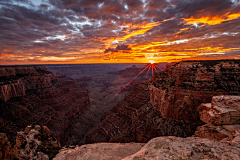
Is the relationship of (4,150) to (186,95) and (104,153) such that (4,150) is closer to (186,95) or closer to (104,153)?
(104,153)

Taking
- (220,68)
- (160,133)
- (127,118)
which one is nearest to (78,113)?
(127,118)

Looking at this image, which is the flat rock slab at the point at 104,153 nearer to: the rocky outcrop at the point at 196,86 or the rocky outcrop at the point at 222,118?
the rocky outcrop at the point at 222,118

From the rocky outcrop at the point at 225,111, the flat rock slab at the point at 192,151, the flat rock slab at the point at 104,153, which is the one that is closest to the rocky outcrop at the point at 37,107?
the flat rock slab at the point at 104,153

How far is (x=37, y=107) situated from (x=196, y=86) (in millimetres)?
61903

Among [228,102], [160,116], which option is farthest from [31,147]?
[160,116]

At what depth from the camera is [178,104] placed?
23391 millimetres

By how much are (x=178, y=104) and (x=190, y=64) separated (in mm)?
9633

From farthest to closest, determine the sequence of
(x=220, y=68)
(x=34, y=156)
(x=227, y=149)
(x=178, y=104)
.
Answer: (x=178, y=104) < (x=220, y=68) < (x=34, y=156) < (x=227, y=149)

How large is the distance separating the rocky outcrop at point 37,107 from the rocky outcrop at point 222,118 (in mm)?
45928

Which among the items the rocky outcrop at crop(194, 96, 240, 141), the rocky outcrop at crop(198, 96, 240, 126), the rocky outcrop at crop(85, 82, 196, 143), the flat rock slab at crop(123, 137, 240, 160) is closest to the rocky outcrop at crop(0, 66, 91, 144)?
the rocky outcrop at crop(85, 82, 196, 143)

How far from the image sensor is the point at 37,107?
49.7 metres

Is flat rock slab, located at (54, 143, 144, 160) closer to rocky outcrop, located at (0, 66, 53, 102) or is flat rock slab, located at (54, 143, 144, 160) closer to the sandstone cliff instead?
the sandstone cliff

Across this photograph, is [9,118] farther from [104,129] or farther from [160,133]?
[160,133]

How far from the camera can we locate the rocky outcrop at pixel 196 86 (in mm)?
20625
